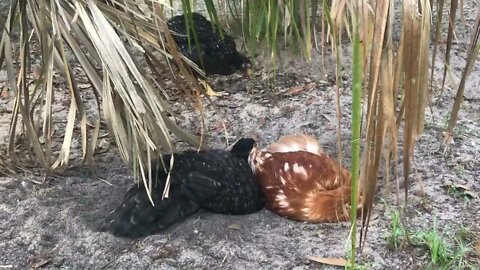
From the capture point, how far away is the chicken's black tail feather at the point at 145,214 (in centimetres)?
266

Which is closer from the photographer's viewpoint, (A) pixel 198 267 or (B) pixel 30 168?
(A) pixel 198 267

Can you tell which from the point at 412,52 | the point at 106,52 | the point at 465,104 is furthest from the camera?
the point at 465,104

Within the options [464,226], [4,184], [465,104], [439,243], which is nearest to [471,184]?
[464,226]

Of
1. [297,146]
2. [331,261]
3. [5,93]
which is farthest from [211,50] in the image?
[331,261]

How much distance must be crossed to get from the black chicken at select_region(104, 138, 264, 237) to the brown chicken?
0.22ft

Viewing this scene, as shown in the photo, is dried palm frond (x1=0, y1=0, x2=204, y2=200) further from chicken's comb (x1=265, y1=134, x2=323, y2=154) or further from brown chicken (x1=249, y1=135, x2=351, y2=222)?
chicken's comb (x1=265, y1=134, x2=323, y2=154)

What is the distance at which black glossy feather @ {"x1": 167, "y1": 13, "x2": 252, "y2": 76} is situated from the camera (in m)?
4.50

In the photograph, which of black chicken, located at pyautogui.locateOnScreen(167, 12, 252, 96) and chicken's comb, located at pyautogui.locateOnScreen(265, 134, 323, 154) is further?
black chicken, located at pyautogui.locateOnScreen(167, 12, 252, 96)

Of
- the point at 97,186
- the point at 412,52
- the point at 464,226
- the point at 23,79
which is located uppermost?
the point at 412,52

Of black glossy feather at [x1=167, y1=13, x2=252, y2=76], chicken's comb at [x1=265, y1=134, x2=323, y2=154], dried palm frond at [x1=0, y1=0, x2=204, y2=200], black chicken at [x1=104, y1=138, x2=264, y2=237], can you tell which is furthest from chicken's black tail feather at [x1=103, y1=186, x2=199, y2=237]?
black glossy feather at [x1=167, y1=13, x2=252, y2=76]

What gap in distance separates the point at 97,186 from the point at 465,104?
2.28 m

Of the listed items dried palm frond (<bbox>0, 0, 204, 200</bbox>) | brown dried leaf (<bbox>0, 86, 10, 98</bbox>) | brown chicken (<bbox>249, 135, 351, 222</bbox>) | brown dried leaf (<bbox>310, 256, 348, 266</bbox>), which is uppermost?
dried palm frond (<bbox>0, 0, 204, 200</bbox>)

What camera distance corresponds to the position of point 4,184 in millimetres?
3051

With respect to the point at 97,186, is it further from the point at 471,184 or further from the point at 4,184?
the point at 471,184
